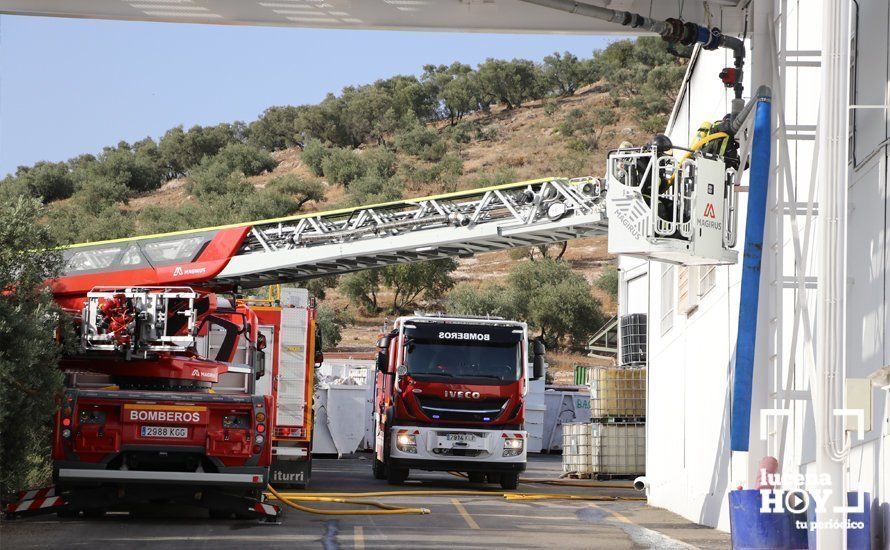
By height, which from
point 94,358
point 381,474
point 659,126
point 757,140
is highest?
point 659,126

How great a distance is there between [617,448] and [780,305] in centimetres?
1404

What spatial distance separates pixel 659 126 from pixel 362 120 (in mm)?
36140

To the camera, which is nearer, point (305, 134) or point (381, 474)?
point (381, 474)

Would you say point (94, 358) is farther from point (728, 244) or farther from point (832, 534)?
point (832, 534)

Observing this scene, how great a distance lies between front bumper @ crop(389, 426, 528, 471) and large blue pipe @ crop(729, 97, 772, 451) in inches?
379

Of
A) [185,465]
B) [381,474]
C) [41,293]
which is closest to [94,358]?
[41,293]

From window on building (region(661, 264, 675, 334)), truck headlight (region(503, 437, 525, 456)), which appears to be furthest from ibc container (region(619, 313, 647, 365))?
window on building (region(661, 264, 675, 334))

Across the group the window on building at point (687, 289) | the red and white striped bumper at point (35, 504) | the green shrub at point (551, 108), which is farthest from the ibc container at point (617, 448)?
the green shrub at point (551, 108)

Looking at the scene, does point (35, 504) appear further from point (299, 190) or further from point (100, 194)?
point (100, 194)

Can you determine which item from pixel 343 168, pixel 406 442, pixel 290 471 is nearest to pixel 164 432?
pixel 290 471

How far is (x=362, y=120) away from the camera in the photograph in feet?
398

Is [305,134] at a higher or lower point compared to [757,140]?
higher

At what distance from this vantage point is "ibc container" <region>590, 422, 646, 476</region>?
84.6ft

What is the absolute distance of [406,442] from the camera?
73.2ft
